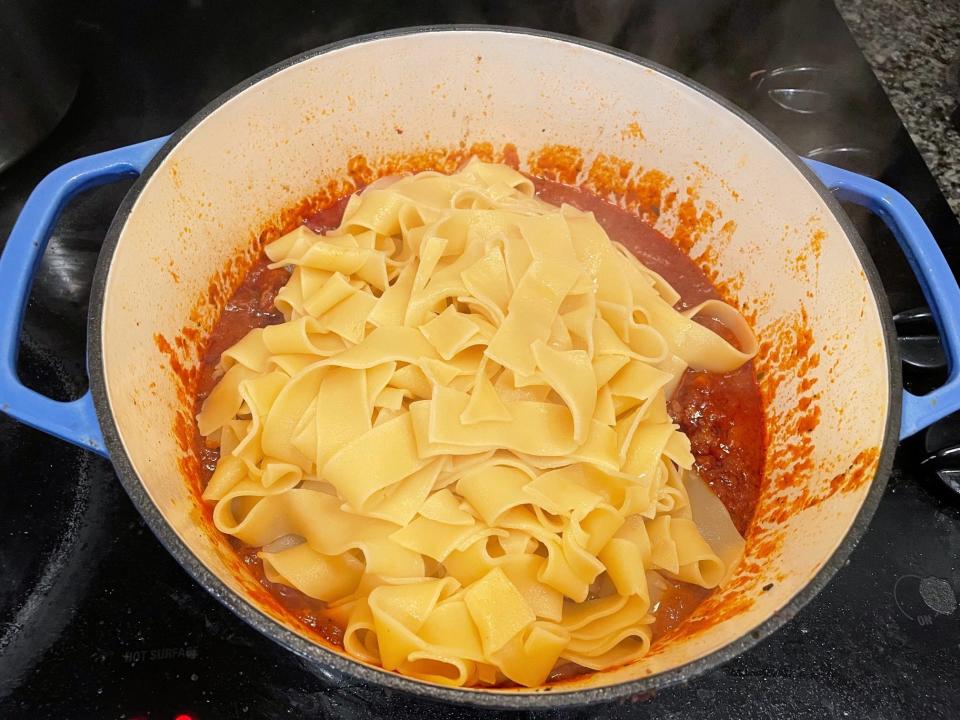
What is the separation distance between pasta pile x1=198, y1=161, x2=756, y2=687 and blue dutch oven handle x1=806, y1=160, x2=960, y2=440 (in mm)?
639

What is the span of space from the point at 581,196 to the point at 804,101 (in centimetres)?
127

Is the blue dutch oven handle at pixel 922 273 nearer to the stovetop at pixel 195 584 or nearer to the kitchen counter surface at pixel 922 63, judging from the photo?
the stovetop at pixel 195 584

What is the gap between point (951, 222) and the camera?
10.2 feet

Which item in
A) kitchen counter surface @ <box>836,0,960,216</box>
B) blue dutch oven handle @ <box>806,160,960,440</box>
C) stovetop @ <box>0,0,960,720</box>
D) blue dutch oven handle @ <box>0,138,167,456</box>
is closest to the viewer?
blue dutch oven handle @ <box>0,138,167,456</box>

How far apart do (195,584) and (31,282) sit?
1.06 m

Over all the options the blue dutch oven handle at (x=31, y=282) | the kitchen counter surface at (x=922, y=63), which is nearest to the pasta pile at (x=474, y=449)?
the blue dutch oven handle at (x=31, y=282)

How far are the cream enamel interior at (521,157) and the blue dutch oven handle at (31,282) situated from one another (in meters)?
0.10

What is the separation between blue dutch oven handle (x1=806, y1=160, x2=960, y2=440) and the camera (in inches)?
83.7

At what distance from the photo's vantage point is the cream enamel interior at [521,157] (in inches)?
86.9

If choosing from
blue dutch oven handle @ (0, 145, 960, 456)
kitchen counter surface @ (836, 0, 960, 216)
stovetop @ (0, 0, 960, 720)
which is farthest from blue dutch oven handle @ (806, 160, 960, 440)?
kitchen counter surface @ (836, 0, 960, 216)

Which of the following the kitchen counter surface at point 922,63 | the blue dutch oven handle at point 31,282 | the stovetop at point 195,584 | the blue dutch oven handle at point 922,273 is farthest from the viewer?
the kitchen counter surface at point 922,63

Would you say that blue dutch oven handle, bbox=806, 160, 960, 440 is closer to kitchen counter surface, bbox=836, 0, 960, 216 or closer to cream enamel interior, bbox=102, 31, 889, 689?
cream enamel interior, bbox=102, 31, 889, 689

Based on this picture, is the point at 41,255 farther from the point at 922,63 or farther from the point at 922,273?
the point at 922,63

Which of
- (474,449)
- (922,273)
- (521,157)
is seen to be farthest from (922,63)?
(474,449)
